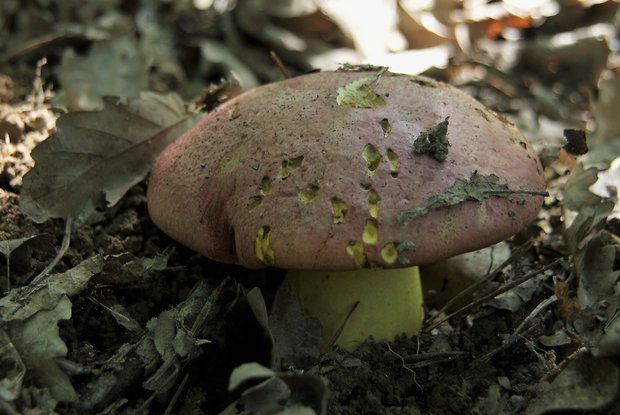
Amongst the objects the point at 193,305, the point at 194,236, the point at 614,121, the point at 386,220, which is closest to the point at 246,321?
the point at 193,305

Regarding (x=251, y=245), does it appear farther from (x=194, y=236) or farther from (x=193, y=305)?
(x=193, y=305)

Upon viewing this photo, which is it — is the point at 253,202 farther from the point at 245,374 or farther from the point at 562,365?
the point at 562,365

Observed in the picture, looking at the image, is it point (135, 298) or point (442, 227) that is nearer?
point (442, 227)

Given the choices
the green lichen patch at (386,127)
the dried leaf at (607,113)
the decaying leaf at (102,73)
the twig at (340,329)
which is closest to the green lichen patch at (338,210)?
the green lichen patch at (386,127)

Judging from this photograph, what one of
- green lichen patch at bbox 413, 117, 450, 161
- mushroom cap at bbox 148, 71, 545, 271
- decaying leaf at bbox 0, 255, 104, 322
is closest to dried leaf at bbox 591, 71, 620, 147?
mushroom cap at bbox 148, 71, 545, 271

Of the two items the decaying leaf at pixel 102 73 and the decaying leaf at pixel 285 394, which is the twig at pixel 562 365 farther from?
the decaying leaf at pixel 102 73

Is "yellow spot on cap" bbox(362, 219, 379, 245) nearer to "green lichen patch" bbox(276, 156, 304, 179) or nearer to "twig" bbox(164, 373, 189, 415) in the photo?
"green lichen patch" bbox(276, 156, 304, 179)

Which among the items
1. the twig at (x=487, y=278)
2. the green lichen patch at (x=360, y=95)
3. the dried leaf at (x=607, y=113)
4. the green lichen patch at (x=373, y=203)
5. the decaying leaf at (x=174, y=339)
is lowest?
the dried leaf at (x=607, y=113)
